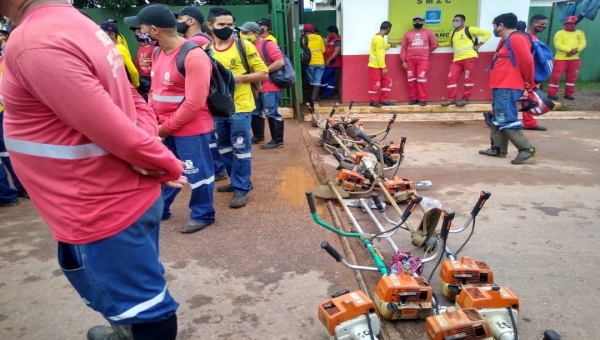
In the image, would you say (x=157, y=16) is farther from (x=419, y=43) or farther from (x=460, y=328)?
(x=419, y=43)

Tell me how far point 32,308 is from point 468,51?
838 centimetres

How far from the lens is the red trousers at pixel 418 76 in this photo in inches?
351

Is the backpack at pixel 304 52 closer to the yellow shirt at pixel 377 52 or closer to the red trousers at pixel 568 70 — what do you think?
the yellow shirt at pixel 377 52

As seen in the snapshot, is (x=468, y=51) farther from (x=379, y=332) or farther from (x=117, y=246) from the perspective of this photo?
(x=117, y=246)

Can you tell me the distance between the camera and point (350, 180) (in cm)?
433

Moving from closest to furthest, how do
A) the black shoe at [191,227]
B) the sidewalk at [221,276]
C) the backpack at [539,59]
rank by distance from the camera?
the sidewalk at [221,276]
the black shoe at [191,227]
the backpack at [539,59]

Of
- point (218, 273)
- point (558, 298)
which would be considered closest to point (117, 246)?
point (218, 273)

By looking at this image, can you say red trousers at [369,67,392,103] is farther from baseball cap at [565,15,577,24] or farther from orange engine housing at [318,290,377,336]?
orange engine housing at [318,290,377,336]

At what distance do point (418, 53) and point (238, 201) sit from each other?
19.9ft

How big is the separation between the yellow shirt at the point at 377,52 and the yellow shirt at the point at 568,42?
4.31 m

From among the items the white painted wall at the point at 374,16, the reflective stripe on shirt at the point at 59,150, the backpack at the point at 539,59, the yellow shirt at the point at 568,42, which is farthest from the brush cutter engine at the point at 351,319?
the yellow shirt at the point at 568,42

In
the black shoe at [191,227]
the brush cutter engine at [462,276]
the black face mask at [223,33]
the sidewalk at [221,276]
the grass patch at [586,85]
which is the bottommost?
the grass patch at [586,85]

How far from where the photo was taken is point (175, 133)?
342cm

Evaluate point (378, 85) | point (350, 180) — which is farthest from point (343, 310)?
point (378, 85)
